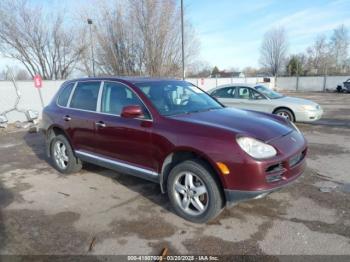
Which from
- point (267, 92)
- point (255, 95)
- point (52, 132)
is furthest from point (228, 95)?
point (52, 132)

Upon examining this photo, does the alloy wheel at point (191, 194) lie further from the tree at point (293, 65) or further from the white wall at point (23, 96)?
the tree at point (293, 65)

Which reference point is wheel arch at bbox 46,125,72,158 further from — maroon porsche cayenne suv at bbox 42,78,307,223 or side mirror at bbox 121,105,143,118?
side mirror at bbox 121,105,143,118

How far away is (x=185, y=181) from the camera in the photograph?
12.2ft

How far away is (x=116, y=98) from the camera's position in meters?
4.57

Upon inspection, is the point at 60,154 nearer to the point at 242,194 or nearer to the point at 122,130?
the point at 122,130

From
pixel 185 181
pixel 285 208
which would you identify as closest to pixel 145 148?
pixel 185 181

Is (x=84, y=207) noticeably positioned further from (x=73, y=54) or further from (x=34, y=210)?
(x=73, y=54)

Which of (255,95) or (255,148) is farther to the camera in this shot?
(255,95)

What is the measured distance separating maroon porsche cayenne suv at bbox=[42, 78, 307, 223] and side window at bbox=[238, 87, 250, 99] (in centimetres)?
584

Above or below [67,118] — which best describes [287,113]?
below

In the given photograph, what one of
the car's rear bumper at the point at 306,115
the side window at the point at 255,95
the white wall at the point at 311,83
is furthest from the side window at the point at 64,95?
the white wall at the point at 311,83

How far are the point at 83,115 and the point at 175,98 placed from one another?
1.63 m

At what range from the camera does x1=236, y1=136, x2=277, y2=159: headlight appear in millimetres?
3253

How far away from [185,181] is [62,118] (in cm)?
292
